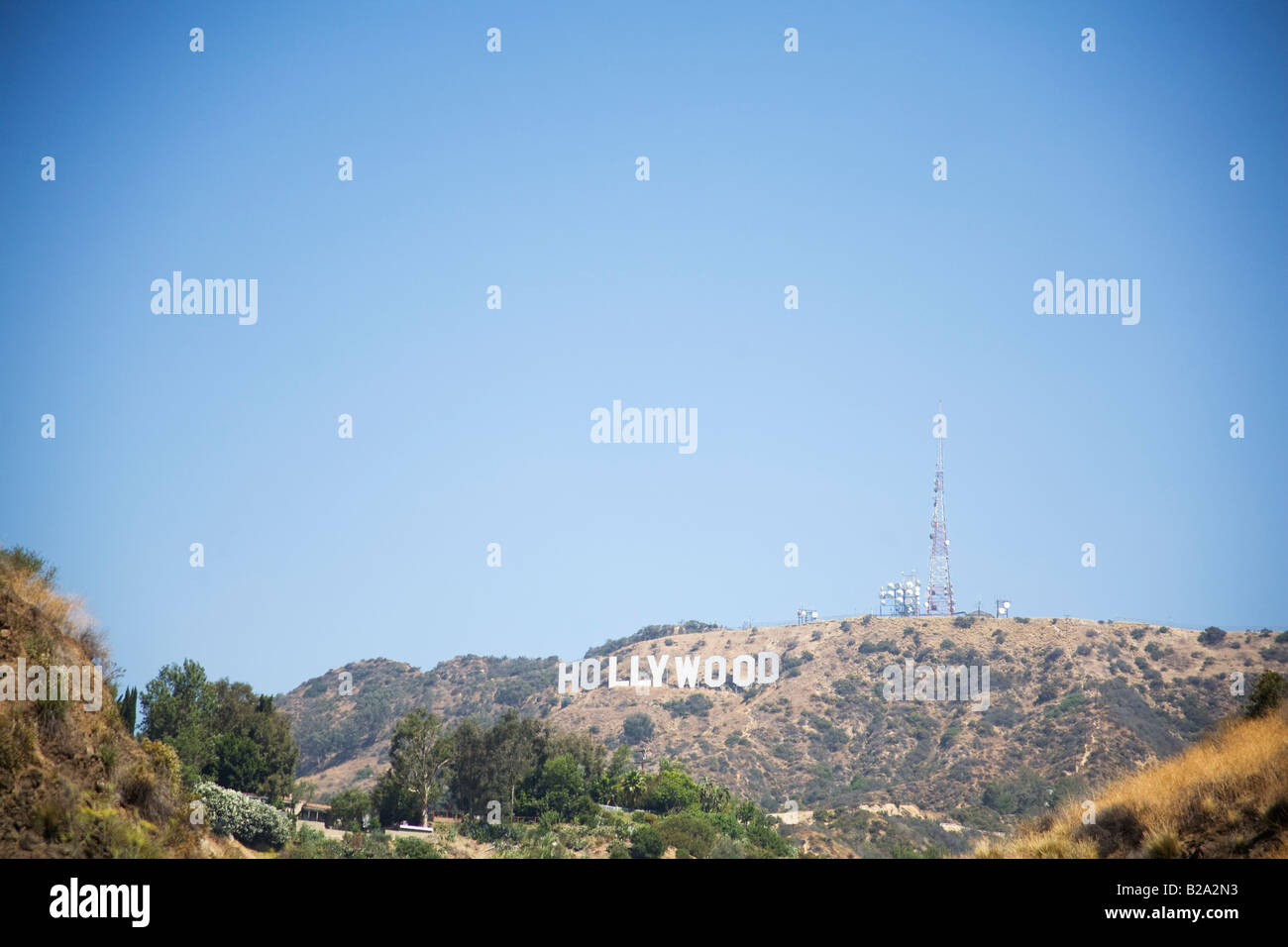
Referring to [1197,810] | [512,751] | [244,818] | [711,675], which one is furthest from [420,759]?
[711,675]

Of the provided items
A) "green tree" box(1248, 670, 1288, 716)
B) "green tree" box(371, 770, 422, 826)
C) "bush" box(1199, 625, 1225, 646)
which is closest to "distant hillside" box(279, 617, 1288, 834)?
"bush" box(1199, 625, 1225, 646)

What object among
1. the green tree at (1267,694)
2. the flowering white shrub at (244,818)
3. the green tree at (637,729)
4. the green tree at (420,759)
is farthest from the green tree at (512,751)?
the green tree at (637,729)

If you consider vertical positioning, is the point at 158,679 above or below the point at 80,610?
below

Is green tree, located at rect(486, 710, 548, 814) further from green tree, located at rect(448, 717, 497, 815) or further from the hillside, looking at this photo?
the hillside
